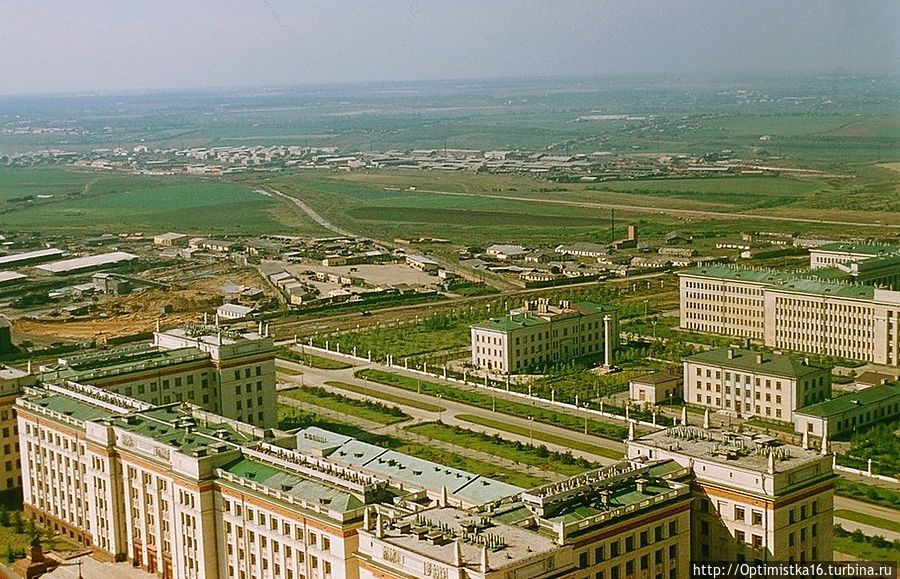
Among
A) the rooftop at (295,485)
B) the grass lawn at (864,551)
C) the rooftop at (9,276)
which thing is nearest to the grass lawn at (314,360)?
the rooftop at (295,485)

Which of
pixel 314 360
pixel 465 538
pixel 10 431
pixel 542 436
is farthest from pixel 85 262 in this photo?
pixel 465 538

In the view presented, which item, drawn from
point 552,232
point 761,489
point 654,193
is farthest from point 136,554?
point 654,193

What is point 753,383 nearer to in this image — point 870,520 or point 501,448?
point 501,448

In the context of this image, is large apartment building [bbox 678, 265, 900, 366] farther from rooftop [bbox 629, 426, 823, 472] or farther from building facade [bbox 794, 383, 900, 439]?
rooftop [bbox 629, 426, 823, 472]

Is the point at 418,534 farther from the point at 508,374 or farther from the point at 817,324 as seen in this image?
the point at 817,324

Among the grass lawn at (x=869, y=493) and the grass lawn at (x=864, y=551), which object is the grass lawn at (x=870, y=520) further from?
the grass lawn at (x=864, y=551)
